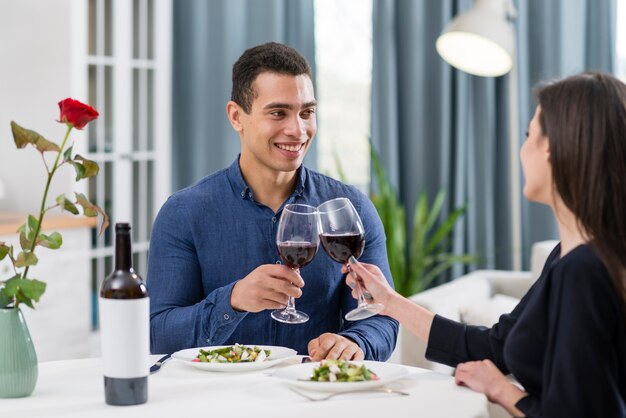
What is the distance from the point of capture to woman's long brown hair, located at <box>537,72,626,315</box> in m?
1.50

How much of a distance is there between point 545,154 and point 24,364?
95 centimetres

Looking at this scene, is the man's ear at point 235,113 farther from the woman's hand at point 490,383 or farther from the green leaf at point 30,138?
the woman's hand at point 490,383

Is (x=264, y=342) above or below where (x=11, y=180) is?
below

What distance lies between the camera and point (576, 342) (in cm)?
143

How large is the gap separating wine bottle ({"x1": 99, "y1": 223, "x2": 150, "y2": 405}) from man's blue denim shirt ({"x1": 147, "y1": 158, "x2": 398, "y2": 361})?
2.28 ft

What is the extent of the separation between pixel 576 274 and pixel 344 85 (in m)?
3.95

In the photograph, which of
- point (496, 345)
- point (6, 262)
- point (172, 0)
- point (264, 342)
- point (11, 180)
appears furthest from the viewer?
point (172, 0)

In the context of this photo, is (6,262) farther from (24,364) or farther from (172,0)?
(24,364)

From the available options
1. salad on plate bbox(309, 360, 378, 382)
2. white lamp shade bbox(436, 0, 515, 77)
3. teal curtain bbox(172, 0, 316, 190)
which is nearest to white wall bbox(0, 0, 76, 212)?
teal curtain bbox(172, 0, 316, 190)

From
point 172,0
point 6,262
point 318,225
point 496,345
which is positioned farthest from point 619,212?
point 172,0

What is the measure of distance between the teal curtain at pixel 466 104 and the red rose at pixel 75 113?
11.1ft

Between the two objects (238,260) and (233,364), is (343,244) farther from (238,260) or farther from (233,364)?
(238,260)

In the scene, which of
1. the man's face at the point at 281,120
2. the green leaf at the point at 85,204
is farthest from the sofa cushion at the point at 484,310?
the green leaf at the point at 85,204

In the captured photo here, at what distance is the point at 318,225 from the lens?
185cm
